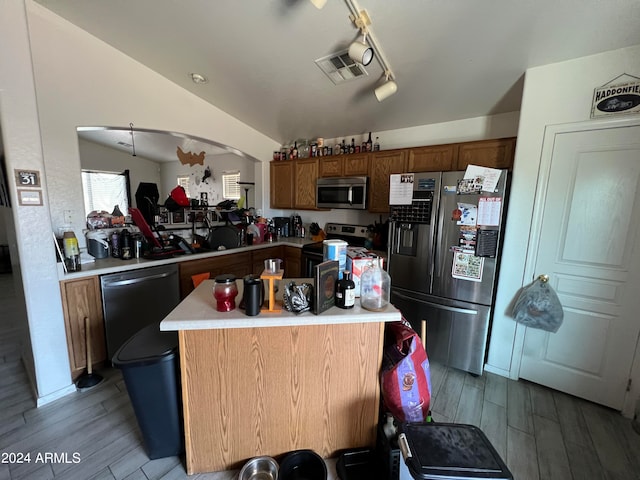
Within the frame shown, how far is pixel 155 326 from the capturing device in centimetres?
152

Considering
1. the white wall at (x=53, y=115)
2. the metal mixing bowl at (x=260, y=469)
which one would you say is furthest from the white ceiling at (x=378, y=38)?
the metal mixing bowl at (x=260, y=469)

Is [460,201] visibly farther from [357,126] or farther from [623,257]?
[357,126]

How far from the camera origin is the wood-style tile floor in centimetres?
142

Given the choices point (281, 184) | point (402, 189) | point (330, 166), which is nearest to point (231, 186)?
point (281, 184)

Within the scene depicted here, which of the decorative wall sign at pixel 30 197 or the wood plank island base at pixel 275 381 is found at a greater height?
the decorative wall sign at pixel 30 197

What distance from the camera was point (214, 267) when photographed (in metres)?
2.87

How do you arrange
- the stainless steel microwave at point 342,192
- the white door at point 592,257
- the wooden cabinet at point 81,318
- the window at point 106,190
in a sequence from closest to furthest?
the white door at point 592,257, the wooden cabinet at point 81,318, the stainless steel microwave at point 342,192, the window at point 106,190

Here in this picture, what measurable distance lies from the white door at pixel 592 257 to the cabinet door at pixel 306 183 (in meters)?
2.43

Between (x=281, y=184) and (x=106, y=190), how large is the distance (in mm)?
4354

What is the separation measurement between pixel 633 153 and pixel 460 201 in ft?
3.40

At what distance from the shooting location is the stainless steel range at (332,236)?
3262mm

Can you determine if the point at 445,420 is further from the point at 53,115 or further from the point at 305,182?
the point at 53,115

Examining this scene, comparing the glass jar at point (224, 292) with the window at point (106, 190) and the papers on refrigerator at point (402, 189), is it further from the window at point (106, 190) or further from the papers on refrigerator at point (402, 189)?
the window at point (106, 190)

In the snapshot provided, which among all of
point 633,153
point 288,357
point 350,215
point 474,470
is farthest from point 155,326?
point 633,153
